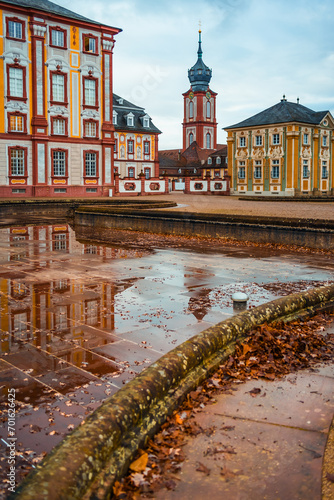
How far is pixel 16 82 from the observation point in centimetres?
3731

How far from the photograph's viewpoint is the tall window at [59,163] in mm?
39984

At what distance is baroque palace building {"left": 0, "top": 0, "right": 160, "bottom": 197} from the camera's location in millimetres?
37000

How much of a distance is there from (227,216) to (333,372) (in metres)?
10.5

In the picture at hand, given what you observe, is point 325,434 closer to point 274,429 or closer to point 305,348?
point 274,429

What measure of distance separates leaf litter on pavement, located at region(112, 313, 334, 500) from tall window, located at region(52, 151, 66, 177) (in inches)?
1411

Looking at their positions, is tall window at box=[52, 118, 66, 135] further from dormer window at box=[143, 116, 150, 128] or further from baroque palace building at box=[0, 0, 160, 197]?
dormer window at box=[143, 116, 150, 128]

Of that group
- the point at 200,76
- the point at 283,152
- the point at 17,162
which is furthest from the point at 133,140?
the point at 200,76

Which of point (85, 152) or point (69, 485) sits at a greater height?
point (85, 152)

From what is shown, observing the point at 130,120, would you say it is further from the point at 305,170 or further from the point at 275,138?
the point at 305,170

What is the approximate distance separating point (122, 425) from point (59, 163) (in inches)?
1533

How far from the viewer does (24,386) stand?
14.0ft

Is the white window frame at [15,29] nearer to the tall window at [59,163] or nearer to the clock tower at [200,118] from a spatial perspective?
the tall window at [59,163]

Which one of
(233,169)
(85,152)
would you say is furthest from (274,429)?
(233,169)

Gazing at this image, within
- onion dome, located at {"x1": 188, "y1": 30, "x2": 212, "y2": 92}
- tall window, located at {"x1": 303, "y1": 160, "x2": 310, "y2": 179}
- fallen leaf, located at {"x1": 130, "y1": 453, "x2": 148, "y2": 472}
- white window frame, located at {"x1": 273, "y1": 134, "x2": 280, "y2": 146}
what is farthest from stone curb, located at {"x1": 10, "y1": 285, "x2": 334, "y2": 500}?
onion dome, located at {"x1": 188, "y1": 30, "x2": 212, "y2": 92}
